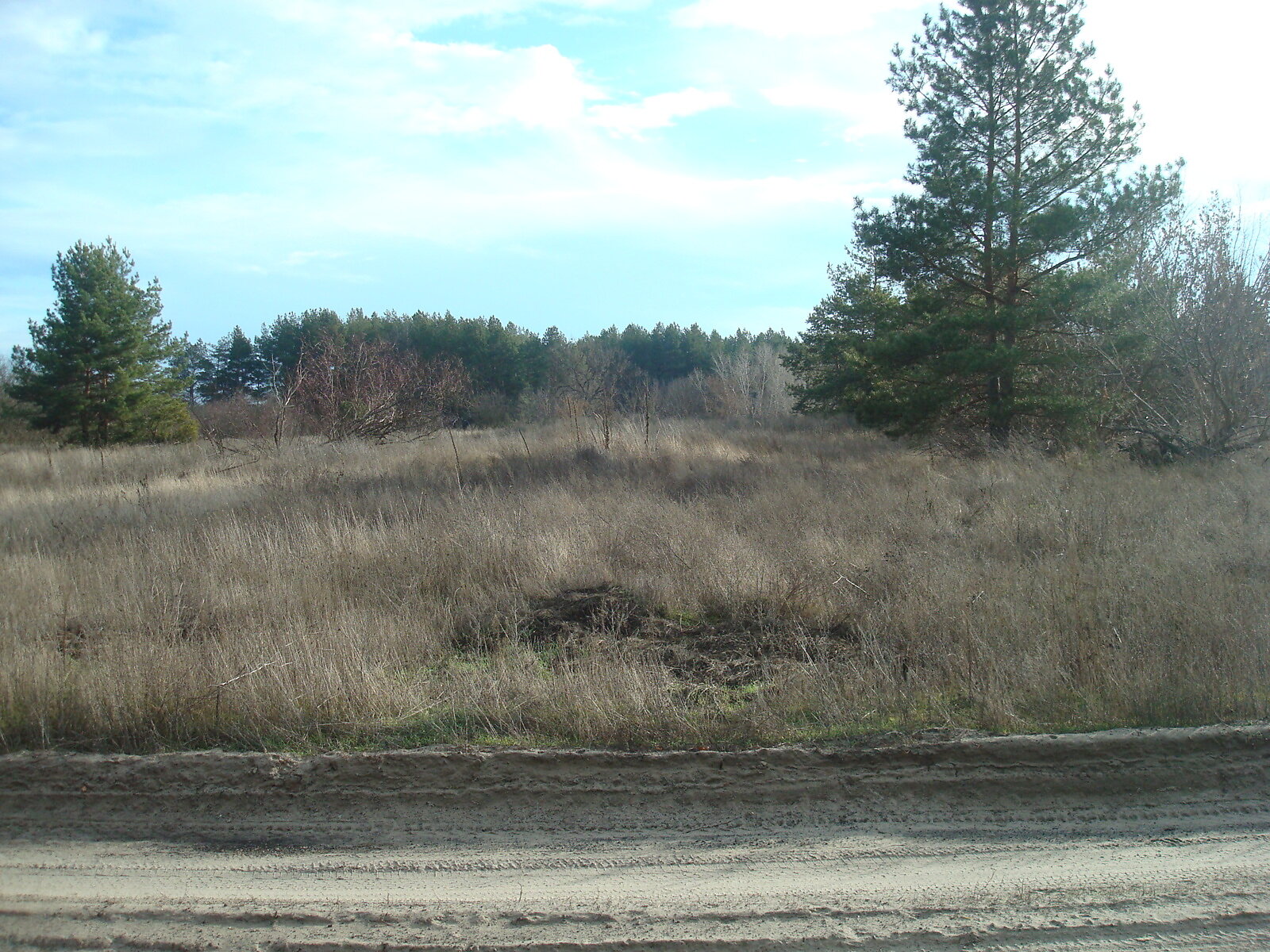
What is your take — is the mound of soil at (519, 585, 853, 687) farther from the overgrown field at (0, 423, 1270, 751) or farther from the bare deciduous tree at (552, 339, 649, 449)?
the bare deciduous tree at (552, 339, 649, 449)

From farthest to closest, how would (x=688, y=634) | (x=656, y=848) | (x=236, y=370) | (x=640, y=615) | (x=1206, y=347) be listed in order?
(x=236, y=370), (x=1206, y=347), (x=640, y=615), (x=688, y=634), (x=656, y=848)

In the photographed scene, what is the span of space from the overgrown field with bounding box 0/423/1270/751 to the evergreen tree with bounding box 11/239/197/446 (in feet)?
74.3

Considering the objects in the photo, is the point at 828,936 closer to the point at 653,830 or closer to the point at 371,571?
the point at 653,830

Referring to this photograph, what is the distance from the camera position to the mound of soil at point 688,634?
5.79m

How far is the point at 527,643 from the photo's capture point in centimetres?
632

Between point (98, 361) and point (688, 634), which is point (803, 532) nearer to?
point (688, 634)

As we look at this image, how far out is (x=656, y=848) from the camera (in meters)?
3.60

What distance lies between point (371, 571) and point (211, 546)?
1.94 metres

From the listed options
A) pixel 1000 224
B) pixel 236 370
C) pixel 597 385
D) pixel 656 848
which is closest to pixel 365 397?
pixel 597 385

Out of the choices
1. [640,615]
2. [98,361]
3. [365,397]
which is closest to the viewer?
[640,615]

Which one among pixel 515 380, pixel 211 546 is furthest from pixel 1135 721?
pixel 515 380

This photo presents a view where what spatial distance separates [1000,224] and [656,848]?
18998 millimetres

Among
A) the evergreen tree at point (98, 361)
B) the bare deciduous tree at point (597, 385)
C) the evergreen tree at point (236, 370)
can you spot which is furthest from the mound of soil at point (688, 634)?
the evergreen tree at point (236, 370)

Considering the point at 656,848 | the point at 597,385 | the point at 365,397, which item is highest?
the point at 597,385
